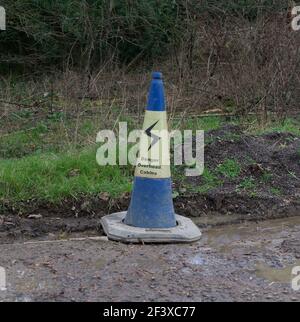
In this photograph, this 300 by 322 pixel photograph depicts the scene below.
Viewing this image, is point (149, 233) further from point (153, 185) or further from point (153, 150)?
point (153, 150)

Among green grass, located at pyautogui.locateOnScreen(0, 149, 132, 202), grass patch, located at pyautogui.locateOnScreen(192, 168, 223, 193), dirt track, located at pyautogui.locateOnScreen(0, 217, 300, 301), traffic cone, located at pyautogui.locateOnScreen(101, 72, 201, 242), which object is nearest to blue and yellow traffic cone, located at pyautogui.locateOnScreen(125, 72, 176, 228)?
traffic cone, located at pyautogui.locateOnScreen(101, 72, 201, 242)

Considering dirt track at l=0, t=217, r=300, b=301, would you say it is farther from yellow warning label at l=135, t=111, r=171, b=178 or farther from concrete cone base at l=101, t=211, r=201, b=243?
yellow warning label at l=135, t=111, r=171, b=178

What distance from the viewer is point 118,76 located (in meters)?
11.7

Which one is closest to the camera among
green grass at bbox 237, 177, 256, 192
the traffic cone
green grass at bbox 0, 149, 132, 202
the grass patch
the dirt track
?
the dirt track

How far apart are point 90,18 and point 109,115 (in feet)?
14.5

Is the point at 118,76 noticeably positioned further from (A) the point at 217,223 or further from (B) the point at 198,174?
(A) the point at 217,223

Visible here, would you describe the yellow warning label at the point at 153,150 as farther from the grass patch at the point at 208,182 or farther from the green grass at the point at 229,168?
the green grass at the point at 229,168

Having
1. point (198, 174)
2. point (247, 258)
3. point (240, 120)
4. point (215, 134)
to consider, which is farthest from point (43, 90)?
point (247, 258)

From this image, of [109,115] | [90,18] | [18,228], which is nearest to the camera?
→ [18,228]

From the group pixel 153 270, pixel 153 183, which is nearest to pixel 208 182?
pixel 153 183

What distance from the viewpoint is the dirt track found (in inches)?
157

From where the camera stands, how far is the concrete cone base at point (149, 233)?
16.6ft

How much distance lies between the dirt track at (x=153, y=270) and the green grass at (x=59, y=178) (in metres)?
0.82

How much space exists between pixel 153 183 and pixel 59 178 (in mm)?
1313
